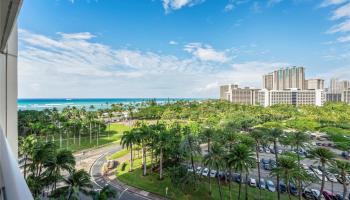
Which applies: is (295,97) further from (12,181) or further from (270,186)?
(12,181)

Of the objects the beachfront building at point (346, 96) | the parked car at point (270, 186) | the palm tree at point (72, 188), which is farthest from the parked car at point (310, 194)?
the beachfront building at point (346, 96)

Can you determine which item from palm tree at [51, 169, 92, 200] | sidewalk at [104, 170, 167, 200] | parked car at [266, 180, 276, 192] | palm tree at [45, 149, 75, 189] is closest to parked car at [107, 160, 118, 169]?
sidewalk at [104, 170, 167, 200]

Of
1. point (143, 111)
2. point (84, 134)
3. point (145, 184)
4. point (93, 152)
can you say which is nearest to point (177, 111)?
point (143, 111)

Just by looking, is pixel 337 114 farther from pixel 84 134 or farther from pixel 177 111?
pixel 84 134

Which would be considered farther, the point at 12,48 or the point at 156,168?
→ the point at 156,168

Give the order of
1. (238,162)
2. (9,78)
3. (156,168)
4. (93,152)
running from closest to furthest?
(9,78) → (238,162) → (156,168) → (93,152)

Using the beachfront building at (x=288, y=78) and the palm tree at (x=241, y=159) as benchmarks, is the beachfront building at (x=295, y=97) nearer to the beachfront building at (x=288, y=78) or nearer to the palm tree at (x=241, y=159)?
the beachfront building at (x=288, y=78)

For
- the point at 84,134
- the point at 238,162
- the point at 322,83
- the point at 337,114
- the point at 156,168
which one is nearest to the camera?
the point at 238,162

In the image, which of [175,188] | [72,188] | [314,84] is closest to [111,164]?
[175,188]

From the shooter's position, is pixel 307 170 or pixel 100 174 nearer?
pixel 307 170
